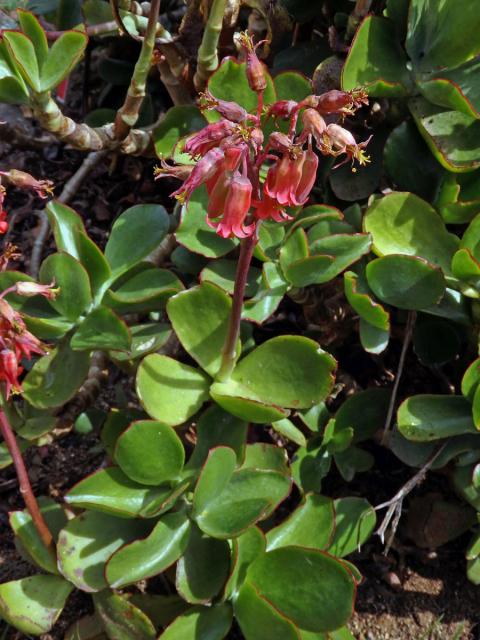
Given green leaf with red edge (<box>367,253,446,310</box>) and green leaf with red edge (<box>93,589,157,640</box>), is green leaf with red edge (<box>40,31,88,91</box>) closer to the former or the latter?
green leaf with red edge (<box>367,253,446,310</box>)

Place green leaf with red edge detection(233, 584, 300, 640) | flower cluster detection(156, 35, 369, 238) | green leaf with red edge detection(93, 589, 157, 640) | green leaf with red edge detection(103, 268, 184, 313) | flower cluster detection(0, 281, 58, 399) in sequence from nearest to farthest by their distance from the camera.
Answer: flower cluster detection(156, 35, 369, 238) < flower cluster detection(0, 281, 58, 399) < green leaf with red edge detection(233, 584, 300, 640) < green leaf with red edge detection(93, 589, 157, 640) < green leaf with red edge detection(103, 268, 184, 313)

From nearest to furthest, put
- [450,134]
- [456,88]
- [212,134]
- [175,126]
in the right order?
[212,134]
[456,88]
[450,134]
[175,126]

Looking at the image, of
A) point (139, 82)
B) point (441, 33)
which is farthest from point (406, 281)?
point (139, 82)

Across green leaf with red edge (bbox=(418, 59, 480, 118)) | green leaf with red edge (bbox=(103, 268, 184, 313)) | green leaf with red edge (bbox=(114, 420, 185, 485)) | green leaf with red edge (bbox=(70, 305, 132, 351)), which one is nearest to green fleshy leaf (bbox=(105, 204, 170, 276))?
green leaf with red edge (bbox=(103, 268, 184, 313))

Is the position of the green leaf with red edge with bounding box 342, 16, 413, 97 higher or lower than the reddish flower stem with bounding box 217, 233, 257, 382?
higher

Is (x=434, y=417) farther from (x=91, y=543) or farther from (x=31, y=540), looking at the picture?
(x=31, y=540)

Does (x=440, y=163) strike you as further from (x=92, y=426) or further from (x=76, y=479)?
(x=76, y=479)
